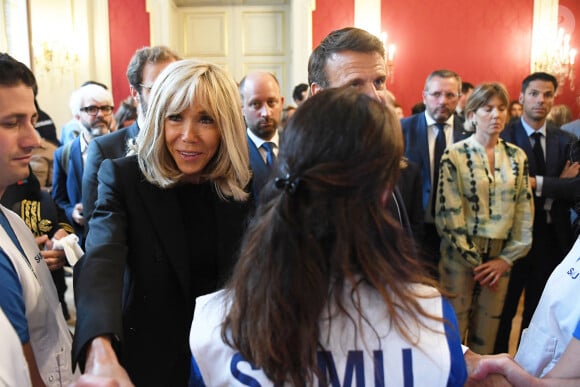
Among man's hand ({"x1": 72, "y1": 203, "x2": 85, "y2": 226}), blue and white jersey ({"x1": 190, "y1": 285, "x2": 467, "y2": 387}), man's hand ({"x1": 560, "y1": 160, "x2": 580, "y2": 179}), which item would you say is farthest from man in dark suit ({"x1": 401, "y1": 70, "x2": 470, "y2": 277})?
blue and white jersey ({"x1": 190, "y1": 285, "x2": 467, "y2": 387})

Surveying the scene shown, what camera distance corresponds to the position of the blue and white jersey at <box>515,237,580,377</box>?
1185 millimetres

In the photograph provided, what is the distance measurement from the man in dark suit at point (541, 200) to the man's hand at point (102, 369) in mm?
2643

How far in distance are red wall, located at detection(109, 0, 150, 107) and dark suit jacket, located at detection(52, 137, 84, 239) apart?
4.49 meters

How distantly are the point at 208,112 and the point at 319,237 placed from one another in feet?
2.41

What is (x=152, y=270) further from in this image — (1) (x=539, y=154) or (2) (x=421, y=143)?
(1) (x=539, y=154)

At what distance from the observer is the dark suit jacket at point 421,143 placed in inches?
118

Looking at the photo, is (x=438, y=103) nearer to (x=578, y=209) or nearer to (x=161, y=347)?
(x=578, y=209)

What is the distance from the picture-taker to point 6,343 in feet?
2.85

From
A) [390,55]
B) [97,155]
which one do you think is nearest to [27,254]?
[97,155]

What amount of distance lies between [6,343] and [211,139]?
78 centimetres

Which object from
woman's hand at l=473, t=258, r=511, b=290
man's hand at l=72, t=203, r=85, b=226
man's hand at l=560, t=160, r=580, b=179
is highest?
man's hand at l=560, t=160, r=580, b=179

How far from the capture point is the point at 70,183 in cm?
301

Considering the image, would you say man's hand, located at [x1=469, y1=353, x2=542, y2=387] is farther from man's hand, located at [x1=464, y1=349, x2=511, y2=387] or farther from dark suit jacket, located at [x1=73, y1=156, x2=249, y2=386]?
dark suit jacket, located at [x1=73, y1=156, x2=249, y2=386]

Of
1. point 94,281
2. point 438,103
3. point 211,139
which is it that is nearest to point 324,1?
point 438,103
